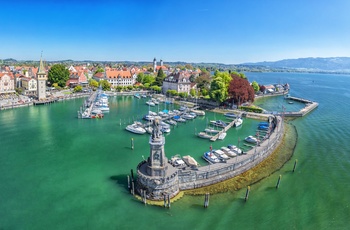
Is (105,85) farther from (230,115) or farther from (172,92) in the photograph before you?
(230,115)

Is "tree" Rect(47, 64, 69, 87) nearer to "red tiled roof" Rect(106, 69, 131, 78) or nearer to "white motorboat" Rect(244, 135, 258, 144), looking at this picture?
"red tiled roof" Rect(106, 69, 131, 78)

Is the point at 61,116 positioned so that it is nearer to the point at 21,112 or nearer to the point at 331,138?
the point at 21,112

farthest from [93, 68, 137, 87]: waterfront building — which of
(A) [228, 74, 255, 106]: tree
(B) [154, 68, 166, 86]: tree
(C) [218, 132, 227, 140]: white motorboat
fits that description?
(C) [218, 132, 227, 140]: white motorboat

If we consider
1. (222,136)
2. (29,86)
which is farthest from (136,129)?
(29,86)

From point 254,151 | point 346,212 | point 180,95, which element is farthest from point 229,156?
point 180,95

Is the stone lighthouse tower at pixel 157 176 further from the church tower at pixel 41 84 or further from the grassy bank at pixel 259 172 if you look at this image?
the church tower at pixel 41 84

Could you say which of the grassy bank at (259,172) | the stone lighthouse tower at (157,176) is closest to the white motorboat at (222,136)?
the grassy bank at (259,172)
